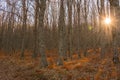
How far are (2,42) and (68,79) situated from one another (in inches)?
1422

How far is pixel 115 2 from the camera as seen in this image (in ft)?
30.5

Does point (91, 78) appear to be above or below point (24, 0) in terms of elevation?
below

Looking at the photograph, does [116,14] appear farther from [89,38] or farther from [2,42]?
[2,42]

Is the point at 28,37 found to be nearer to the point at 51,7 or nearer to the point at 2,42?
the point at 2,42

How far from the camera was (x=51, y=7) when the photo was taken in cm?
4047

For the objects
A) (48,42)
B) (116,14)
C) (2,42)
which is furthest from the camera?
(2,42)

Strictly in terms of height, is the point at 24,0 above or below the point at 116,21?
above

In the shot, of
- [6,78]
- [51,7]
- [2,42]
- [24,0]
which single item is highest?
[51,7]

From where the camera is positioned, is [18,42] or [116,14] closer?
[116,14]

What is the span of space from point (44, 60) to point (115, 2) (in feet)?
22.0

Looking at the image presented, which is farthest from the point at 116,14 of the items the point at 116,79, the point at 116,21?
the point at 116,79

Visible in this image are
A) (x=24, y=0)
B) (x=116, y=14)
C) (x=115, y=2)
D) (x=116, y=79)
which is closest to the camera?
(x=116, y=79)

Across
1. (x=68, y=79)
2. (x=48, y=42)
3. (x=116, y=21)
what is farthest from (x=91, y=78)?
(x=48, y=42)

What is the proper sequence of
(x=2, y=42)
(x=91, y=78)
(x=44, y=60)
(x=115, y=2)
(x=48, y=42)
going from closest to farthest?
(x=91, y=78) → (x=115, y=2) → (x=44, y=60) → (x=48, y=42) → (x=2, y=42)
